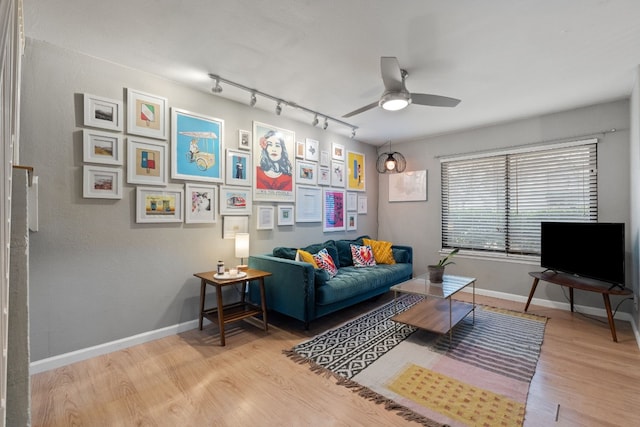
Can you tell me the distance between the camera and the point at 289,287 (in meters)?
3.02

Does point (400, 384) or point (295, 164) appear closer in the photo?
point (400, 384)

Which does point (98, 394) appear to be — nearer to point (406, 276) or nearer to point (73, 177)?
point (73, 177)

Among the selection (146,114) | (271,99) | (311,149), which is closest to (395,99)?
(271,99)

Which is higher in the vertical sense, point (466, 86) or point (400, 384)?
point (466, 86)

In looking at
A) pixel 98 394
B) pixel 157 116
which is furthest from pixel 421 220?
pixel 98 394

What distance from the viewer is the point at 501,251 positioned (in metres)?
4.19

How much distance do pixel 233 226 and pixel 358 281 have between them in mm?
1582

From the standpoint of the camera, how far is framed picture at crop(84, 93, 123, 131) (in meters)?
2.43

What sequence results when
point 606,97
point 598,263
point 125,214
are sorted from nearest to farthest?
point 125,214 < point 598,263 < point 606,97

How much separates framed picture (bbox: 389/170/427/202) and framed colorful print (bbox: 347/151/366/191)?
22.2 inches

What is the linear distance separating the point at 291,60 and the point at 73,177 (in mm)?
2059

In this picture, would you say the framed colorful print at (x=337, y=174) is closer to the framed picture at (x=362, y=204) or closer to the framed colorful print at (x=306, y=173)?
the framed colorful print at (x=306, y=173)

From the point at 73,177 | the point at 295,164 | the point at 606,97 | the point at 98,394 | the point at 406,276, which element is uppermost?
the point at 606,97

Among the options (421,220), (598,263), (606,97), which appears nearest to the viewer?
(598,263)
